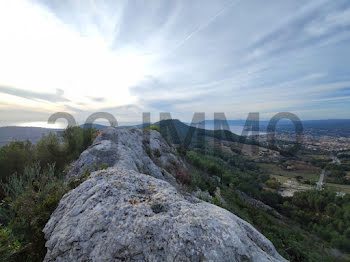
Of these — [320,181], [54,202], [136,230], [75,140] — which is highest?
[75,140]

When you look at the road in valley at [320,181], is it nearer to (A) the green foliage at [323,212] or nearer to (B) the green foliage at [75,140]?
(A) the green foliage at [323,212]

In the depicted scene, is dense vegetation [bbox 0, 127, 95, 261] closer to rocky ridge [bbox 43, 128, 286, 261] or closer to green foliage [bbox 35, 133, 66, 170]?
rocky ridge [bbox 43, 128, 286, 261]

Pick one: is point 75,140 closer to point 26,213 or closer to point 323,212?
point 26,213

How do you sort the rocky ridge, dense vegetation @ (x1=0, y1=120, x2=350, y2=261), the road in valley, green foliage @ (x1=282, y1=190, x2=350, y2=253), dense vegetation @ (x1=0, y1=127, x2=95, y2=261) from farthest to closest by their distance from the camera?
the road in valley → green foliage @ (x1=282, y1=190, x2=350, y2=253) → dense vegetation @ (x1=0, y1=120, x2=350, y2=261) → dense vegetation @ (x1=0, y1=127, x2=95, y2=261) → the rocky ridge

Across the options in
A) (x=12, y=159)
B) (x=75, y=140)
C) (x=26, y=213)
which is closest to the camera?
(x=26, y=213)

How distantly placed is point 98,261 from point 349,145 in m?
103

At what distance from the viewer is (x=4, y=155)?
9.02 m

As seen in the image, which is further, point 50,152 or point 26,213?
point 50,152

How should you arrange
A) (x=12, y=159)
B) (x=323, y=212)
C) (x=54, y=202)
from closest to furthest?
(x=54, y=202) < (x=12, y=159) < (x=323, y=212)

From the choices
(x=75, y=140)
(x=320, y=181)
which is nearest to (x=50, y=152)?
(x=75, y=140)

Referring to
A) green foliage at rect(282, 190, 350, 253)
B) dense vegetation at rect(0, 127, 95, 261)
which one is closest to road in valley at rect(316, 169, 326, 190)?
green foliage at rect(282, 190, 350, 253)

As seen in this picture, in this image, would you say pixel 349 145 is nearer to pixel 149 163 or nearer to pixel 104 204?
pixel 149 163

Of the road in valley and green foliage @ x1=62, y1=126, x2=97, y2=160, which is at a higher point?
green foliage @ x1=62, y1=126, x2=97, y2=160

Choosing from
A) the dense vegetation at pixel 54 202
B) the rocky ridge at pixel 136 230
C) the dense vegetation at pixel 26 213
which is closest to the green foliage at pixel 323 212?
the dense vegetation at pixel 54 202
